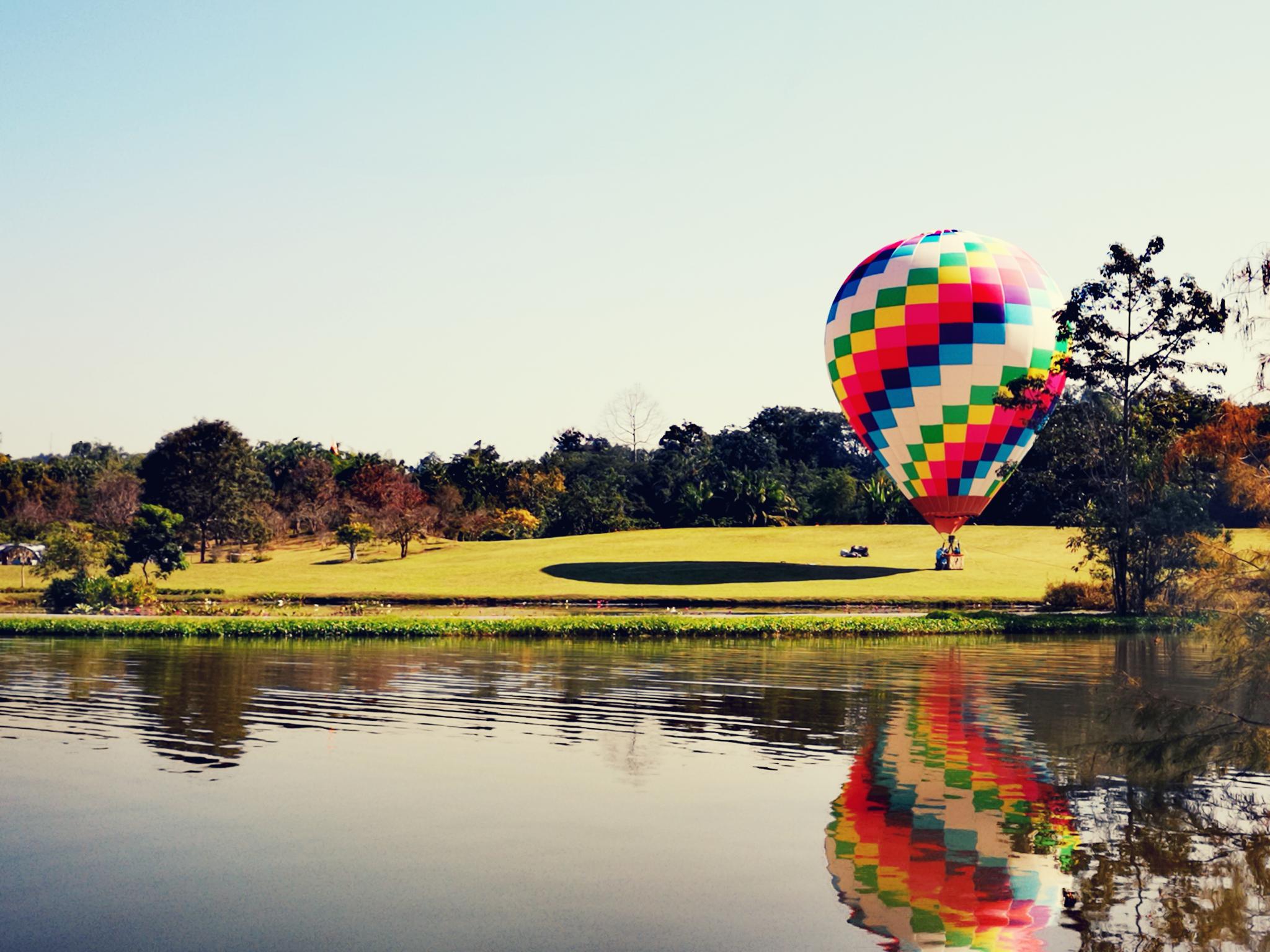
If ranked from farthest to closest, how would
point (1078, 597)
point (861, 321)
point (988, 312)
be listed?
point (861, 321), point (1078, 597), point (988, 312)

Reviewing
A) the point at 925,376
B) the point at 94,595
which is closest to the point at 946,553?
the point at 925,376

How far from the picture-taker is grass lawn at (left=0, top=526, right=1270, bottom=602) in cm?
6662

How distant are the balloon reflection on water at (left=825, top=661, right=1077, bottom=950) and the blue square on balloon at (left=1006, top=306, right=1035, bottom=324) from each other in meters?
40.1

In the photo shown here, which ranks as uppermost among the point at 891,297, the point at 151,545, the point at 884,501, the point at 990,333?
Result: the point at 891,297

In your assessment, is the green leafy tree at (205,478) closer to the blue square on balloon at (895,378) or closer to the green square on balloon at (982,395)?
the blue square on balloon at (895,378)

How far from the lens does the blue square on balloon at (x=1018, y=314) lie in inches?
2435

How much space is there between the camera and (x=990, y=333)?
6150cm

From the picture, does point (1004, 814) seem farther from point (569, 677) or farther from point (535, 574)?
point (535, 574)

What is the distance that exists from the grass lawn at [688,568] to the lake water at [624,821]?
3507 centimetres

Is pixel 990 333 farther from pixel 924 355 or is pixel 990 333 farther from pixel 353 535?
pixel 353 535

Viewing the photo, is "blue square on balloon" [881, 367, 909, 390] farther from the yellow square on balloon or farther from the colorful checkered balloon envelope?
the yellow square on balloon

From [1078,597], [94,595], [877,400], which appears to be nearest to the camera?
[94,595]

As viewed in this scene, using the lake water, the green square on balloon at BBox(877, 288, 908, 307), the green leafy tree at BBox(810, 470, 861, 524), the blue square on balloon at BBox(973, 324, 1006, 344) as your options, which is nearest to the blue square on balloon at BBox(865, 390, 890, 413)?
the green square on balloon at BBox(877, 288, 908, 307)

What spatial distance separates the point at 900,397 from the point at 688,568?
1978 cm
